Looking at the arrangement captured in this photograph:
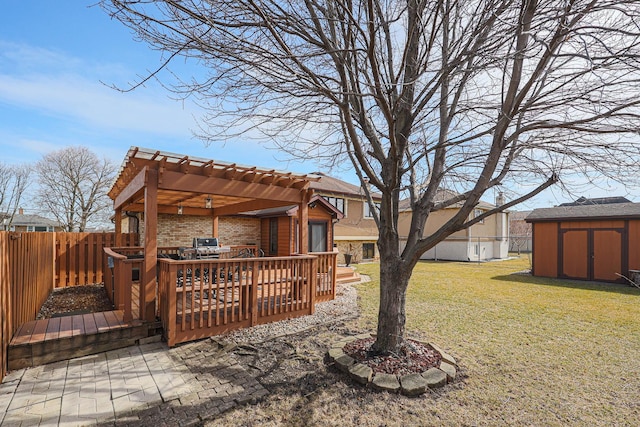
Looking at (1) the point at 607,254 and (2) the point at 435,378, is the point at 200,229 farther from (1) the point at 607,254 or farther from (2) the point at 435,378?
(1) the point at 607,254

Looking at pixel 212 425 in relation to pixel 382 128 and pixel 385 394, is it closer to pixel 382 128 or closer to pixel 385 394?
pixel 385 394

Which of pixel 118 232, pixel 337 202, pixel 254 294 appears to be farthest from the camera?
pixel 337 202

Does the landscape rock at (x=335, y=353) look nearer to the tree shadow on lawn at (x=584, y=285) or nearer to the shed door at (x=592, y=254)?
the tree shadow on lawn at (x=584, y=285)

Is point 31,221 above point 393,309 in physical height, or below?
above

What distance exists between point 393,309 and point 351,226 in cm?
1374

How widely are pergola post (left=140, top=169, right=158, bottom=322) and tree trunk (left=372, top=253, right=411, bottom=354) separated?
371cm

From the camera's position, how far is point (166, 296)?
4781 millimetres

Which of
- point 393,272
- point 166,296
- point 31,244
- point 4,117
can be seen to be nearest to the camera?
point 393,272

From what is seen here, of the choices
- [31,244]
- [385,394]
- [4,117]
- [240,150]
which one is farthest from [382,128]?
[4,117]

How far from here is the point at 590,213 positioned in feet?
42.1

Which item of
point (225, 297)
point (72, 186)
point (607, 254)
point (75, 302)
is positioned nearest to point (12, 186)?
point (72, 186)

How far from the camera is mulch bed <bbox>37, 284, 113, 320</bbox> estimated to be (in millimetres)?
6207

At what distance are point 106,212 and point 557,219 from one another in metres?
31.4

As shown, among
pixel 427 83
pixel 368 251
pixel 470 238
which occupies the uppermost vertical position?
pixel 427 83
